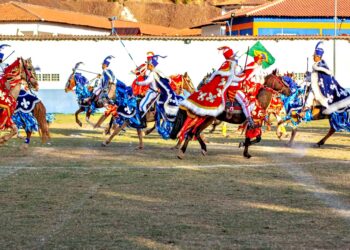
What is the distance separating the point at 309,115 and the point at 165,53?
71.6 ft

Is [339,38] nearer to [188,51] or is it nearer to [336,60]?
[336,60]

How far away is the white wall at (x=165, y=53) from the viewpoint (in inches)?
1602

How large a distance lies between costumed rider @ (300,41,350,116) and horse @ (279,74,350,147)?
5.7 inches

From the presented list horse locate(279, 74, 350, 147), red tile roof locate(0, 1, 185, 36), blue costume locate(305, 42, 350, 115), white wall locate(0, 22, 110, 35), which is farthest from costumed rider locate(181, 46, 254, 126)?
red tile roof locate(0, 1, 185, 36)

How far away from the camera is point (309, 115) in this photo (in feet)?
64.6

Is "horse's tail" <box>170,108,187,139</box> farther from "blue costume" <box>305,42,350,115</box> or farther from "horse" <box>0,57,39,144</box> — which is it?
"blue costume" <box>305,42,350,115</box>

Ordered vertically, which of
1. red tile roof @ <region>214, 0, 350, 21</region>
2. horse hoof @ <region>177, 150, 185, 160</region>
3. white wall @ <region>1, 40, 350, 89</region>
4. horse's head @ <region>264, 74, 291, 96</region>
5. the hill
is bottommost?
horse hoof @ <region>177, 150, 185, 160</region>

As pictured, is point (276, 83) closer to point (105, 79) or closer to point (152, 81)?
point (152, 81)

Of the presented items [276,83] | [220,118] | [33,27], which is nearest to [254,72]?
[276,83]

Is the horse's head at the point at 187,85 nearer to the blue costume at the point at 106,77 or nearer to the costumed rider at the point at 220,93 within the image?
the blue costume at the point at 106,77

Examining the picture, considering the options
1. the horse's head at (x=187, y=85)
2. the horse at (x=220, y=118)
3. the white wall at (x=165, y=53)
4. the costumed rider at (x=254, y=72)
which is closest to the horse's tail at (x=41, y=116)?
the horse at (x=220, y=118)

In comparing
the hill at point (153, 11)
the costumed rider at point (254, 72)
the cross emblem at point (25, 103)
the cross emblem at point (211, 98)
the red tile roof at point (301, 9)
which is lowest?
the cross emblem at point (25, 103)

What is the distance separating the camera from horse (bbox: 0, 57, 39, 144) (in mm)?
17672

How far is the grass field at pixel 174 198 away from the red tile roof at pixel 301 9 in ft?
151
